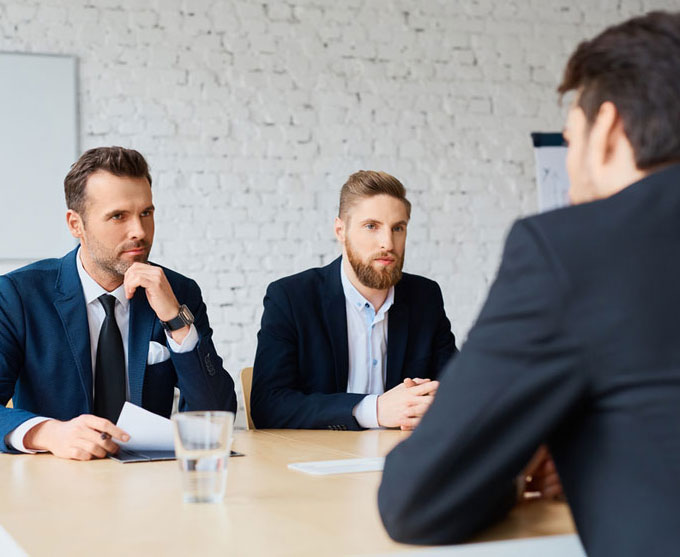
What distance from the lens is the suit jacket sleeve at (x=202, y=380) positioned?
226 cm

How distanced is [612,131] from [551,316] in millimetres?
222

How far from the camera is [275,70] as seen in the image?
4.57m

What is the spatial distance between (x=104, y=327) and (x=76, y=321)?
0.07 metres

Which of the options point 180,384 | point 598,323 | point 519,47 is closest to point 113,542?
point 598,323

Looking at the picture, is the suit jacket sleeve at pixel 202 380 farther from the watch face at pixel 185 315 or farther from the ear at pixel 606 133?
the ear at pixel 606 133

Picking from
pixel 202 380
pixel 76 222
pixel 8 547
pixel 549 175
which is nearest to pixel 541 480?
pixel 8 547

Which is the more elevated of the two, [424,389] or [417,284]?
[417,284]

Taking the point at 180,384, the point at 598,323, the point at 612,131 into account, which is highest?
the point at 612,131

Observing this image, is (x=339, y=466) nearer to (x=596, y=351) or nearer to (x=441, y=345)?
(x=596, y=351)

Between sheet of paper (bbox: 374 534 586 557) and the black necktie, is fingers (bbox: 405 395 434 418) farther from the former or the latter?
sheet of paper (bbox: 374 534 586 557)

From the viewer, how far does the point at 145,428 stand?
1.75m

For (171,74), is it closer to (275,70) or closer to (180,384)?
(275,70)

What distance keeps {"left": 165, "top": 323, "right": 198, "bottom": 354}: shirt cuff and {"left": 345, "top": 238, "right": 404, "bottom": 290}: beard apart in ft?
2.49

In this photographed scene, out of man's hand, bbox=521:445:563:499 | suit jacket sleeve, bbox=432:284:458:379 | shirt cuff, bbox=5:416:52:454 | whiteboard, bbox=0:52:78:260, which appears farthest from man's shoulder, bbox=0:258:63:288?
whiteboard, bbox=0:52:78:260
